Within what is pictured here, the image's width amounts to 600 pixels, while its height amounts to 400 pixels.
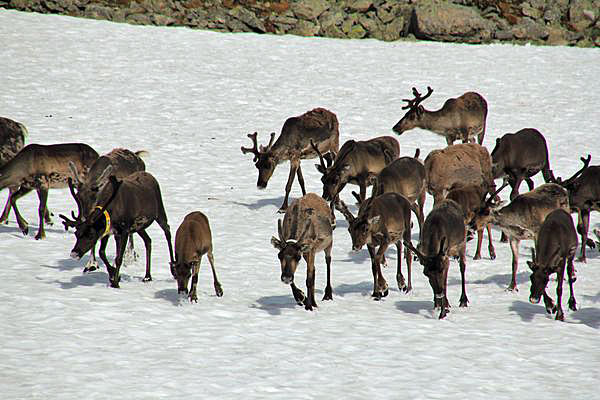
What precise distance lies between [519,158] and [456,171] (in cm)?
177

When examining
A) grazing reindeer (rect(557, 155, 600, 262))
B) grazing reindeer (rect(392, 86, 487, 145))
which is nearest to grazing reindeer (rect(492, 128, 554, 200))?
grazing reindeer (rect(557, 155, 600, 262))

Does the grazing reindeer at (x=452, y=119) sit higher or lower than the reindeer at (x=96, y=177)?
higher

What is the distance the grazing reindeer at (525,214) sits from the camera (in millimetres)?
13008

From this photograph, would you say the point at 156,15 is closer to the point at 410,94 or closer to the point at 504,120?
the point at 410,94

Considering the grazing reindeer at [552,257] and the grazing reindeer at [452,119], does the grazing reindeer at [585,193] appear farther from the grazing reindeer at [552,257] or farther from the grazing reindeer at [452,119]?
the grazing reindeer at [452,119]

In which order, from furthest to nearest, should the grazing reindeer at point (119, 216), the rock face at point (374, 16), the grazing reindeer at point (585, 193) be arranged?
1. the rock face at point (374, 16)
2. the grazing reindeer at point (585, 193)
3. the grazing reindeer at point (119, 216)

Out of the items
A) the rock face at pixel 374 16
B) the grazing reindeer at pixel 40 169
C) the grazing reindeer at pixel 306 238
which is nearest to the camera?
the grazing reindeer at pixel 306 238

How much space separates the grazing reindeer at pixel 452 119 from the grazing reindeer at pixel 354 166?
3.49 m

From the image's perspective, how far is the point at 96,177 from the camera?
1401cm

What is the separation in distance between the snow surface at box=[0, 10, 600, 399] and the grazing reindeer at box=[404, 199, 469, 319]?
379 mm

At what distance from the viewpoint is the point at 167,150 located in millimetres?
22672

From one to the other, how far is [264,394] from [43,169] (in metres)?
8.50

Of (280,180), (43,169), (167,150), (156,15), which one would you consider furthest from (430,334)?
(156,15)

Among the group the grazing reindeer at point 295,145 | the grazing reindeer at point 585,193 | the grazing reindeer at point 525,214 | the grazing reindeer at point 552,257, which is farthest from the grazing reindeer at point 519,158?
the grazing reindeer at point 552,257
